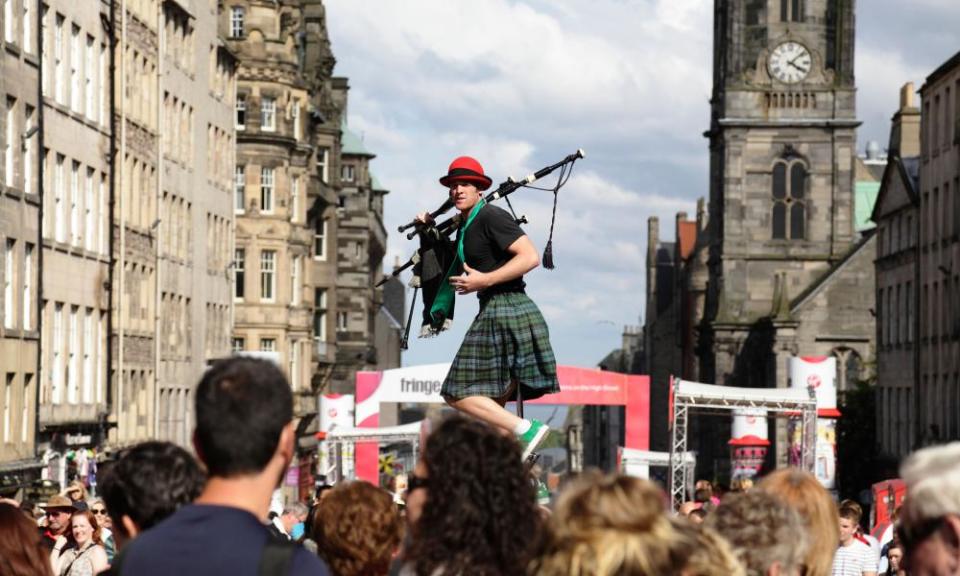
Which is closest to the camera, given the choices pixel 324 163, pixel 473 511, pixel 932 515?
pixel 932 515

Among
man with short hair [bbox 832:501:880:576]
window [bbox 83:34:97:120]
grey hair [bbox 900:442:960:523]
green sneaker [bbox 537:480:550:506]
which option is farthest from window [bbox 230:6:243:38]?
grey hair [bbox 900:442:960:523]

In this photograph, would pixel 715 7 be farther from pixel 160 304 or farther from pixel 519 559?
pixel 519 559

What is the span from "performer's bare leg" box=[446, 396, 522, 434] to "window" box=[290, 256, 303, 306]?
6332 cm

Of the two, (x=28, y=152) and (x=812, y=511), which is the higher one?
(x=28, y=152)

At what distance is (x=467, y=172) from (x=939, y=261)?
5752 cm

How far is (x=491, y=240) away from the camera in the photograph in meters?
12.2

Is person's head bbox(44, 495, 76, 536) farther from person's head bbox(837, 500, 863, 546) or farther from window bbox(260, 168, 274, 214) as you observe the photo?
window bbox(260, 168, 274, 214)

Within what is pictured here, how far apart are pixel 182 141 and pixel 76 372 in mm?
14569

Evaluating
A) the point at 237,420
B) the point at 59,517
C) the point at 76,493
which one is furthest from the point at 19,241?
the point at 237,420

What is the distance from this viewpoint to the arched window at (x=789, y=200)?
97062 mm

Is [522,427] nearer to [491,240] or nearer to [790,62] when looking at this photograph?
[491,240]

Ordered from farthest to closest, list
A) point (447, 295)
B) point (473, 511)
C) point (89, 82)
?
point (89, 82) < point (447, 295) < point (473, 511)

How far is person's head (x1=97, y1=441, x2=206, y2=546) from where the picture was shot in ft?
24.5

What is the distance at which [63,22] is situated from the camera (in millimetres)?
44625
